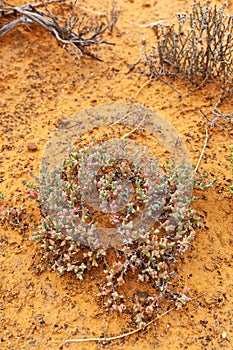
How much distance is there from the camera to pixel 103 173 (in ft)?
9.89

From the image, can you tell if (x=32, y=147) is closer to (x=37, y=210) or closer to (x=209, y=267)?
(x=37, y=210)

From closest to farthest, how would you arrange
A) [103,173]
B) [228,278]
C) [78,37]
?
[228,278], [103,173], [78,37]

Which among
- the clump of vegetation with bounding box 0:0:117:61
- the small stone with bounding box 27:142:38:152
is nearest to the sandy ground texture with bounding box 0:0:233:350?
the small stone with bounding box 27:142:38:152

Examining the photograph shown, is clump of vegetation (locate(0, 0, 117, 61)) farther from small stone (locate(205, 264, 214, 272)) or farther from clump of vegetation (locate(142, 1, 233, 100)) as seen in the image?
small stone (locate(205, 264, 214, 272))

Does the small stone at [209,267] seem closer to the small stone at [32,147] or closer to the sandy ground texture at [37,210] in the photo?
the sandy ground texture at [37,210]

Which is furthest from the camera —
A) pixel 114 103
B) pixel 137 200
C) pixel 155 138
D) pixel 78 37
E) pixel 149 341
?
pixel 78 37

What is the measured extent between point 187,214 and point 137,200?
0.34 meters

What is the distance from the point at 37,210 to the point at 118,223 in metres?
0.61

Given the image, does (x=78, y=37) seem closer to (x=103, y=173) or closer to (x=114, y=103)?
(x=114, y=103)

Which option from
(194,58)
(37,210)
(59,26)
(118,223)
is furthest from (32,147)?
(194,58)

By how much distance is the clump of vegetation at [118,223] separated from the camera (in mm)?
2533

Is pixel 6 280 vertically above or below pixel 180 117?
below

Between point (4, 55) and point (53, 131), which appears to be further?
point (4, 55)

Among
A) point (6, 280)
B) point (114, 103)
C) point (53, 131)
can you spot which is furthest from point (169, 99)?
point (6, 280)
